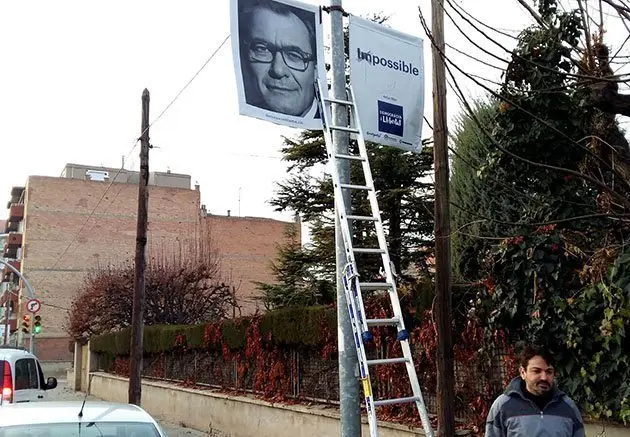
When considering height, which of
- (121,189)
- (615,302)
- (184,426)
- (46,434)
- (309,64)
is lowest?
(184,426)

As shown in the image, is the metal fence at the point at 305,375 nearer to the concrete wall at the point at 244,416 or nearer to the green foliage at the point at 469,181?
the concrete wall at the point at 244,416

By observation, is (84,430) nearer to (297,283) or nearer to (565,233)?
(565,233)

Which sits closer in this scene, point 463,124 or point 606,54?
point 606,54

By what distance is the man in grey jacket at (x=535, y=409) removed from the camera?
151 inches

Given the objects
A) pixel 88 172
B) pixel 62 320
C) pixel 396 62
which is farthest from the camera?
pixel 88 172

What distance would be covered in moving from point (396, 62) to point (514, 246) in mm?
2380

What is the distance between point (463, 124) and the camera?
34.6ft

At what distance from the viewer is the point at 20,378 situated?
41.4 feet

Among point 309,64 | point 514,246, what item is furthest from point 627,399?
point 309,64

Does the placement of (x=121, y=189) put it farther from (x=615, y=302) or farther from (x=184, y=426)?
(x=615, y=302)

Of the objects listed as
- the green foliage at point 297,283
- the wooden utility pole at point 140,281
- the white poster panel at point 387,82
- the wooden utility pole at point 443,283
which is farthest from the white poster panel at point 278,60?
the wooden utility pole at point 140,281

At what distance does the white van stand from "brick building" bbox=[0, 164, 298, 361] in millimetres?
39098

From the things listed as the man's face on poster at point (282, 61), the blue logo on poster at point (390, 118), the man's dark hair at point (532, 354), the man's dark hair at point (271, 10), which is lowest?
the man's dark hair at point (532, 354)

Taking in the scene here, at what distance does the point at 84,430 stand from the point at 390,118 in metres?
4.32
